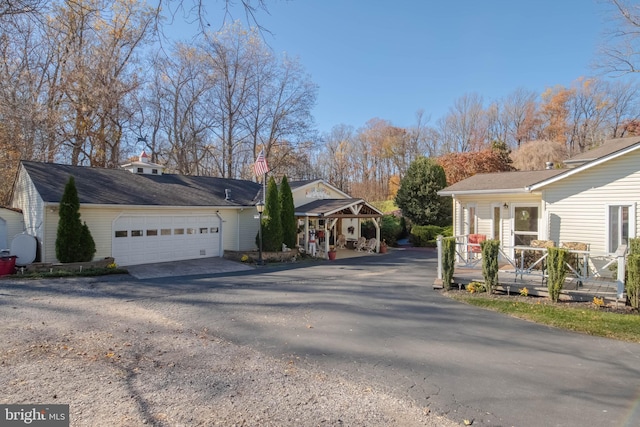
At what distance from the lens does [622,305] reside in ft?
25.3

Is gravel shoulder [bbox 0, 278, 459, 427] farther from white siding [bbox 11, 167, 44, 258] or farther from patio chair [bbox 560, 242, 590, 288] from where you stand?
white siding [bbox 11, 167, 44, 258]

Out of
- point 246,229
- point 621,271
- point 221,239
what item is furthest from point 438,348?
point 246,229

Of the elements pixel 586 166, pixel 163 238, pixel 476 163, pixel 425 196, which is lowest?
pixel 163 238

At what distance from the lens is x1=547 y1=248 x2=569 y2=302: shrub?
8.05 meters

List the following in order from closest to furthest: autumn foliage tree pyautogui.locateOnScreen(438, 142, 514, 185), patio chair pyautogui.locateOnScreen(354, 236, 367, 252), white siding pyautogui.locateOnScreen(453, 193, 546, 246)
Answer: white siding pyautogui.locateOnScreen(453, 193, 546, 246) < patio chair pyautogui.locateOnScreen(354, 236, 367, 252) < autumn foliage tree pyautogui.locateOnScreen(438, 142, 514, 185)

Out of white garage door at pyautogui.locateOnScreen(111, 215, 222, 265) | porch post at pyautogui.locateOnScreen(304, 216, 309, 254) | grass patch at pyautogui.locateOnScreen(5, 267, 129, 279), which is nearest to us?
grass patch at pyautogui.locateOnScreen(5, 267, 129, 279)

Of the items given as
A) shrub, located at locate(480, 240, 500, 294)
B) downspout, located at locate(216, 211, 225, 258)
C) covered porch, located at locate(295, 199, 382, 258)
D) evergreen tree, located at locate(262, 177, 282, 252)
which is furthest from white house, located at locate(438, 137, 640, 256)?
downspout, located at locate(216, 211, 225, 258)

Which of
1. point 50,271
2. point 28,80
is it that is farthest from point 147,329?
point 28,80

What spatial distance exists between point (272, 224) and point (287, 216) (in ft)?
3.88

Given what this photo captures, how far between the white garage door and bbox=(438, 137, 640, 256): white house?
10910 millimetres

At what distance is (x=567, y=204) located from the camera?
33.9 feet

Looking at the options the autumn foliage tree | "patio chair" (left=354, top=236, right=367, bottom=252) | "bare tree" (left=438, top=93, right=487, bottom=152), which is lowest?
"patio chair" (left=354, top=236, right=367, bottom=252)

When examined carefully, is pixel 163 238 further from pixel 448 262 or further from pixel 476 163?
pixel 476 163

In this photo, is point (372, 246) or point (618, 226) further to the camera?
point (372, 246)
